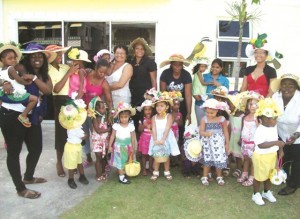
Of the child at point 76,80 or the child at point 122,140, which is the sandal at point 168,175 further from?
the child at point 76,80

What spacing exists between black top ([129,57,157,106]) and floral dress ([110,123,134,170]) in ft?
2.12

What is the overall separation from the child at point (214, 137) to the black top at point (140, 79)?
103 centimetres

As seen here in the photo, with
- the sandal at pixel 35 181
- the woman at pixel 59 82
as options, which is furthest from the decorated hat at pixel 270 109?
the sandal at pixel 35 181

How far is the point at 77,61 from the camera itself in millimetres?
4734

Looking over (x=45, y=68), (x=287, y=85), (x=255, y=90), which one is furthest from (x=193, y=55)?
(x=45, y=68)

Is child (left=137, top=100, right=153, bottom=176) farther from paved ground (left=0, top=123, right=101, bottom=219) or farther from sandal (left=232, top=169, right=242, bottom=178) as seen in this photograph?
sandal (left=232, top=169, right=242, bottom=178)

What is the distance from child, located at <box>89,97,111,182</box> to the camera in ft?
15.5

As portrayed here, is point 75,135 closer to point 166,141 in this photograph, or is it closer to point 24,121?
point 24,121

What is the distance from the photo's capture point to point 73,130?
14.9ft

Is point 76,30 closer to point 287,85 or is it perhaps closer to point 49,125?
point 49,125

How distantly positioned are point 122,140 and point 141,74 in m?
1.11

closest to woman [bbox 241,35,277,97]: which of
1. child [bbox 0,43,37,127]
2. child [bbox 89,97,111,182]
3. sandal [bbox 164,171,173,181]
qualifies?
sandal [bbox 164,171,173,181]

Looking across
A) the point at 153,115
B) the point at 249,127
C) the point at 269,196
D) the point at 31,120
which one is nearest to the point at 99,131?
the point at 153,115

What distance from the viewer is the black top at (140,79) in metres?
5.19
